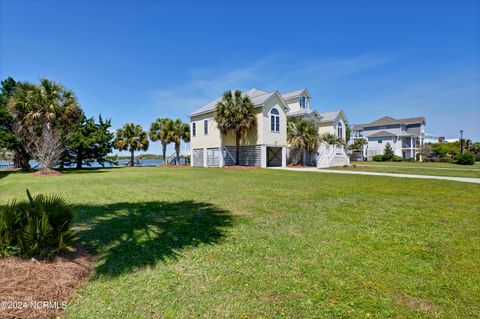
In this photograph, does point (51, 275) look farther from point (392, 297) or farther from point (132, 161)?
point (132, 161)

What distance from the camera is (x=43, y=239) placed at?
380cm

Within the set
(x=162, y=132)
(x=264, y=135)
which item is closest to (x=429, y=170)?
(x=264, y=135)

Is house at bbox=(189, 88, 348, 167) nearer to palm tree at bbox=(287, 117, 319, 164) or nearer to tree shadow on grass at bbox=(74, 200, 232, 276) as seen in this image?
palm tree at bbox=(287, 117, 319, 164)

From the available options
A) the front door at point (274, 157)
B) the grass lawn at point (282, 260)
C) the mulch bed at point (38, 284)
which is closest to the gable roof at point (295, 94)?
the front door at point (274, 157)

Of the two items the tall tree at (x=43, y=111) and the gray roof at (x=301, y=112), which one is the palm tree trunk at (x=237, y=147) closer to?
the gray roof at (x=301, y=112)

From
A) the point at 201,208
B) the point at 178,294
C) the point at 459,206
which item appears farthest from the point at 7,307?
the point at 459,206

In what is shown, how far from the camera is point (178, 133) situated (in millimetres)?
36750

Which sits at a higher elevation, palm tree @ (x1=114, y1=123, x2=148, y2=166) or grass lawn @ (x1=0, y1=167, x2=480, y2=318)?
palm tree @ (x1=114, y1=123, x2=148, y2=166)

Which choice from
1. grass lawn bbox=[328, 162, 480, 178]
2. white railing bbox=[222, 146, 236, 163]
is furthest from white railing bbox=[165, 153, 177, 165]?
grass lawn bbox=[328, 162, 480, 178]

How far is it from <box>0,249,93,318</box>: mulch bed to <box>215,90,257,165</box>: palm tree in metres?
21.4

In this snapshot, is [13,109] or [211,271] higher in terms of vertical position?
[13,109]

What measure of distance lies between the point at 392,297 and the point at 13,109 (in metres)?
25.1

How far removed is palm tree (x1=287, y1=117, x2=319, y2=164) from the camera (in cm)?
2709

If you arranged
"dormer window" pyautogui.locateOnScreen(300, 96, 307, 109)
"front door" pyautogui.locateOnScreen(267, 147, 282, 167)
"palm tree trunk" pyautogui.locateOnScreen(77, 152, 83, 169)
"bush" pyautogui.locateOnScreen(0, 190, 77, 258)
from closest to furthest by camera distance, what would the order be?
"bush" pyautogui.locateOnScreen(0, 190, 77, 258)
"palm tree trunk" pyautogui.locateOnScreen(77, 152, 83, 169)
"front door" pyautogui.locateOnScreen(267, 147, 282, 167)
"dormer window" pyautogui.locateOnScreen(300, 96, 307, 109)
